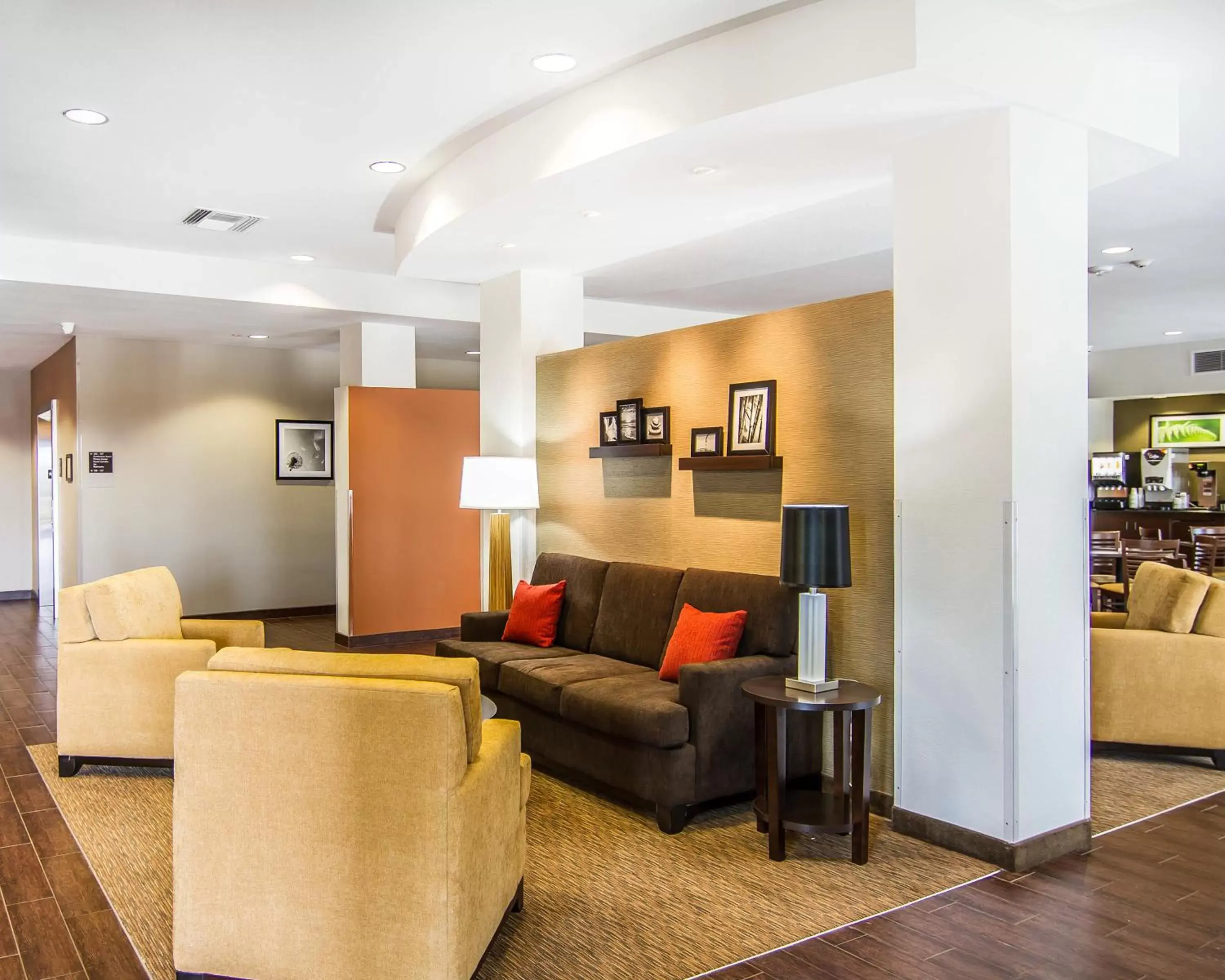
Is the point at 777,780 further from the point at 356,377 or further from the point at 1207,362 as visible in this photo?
the point at 1207,362

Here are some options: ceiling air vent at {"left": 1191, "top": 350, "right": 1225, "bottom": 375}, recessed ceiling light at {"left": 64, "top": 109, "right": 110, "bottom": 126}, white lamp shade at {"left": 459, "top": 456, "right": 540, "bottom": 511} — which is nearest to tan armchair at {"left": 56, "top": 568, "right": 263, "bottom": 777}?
white lamp shade at {"left": 459, "top": 456, "right": 540, "bottom": 511}

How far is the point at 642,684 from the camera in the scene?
455 centimetres

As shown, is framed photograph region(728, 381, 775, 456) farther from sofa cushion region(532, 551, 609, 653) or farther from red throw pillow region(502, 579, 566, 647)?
red throw pillow region(502, 579, 566, 647)

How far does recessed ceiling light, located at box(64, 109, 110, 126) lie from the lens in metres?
4.31

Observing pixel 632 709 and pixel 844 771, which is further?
pixel 632 709

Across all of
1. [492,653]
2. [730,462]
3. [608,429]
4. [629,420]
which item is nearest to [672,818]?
[492,653]

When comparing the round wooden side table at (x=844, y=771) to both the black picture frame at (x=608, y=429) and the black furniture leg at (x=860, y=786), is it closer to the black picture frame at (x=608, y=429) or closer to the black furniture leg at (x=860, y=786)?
the black furniture leg at (x=860, y=786)

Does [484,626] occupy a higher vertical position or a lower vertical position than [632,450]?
lower

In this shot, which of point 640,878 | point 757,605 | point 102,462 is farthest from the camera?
point 102,462

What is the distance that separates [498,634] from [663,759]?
1.96 meters

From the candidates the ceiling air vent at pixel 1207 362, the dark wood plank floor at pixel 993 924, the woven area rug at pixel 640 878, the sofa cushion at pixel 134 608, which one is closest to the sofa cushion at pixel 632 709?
the woven area rug at pixel 640 878

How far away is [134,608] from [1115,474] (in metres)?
11.3

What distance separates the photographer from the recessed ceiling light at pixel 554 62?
3867 millimetres

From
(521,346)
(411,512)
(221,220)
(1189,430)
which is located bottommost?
(411,512)
